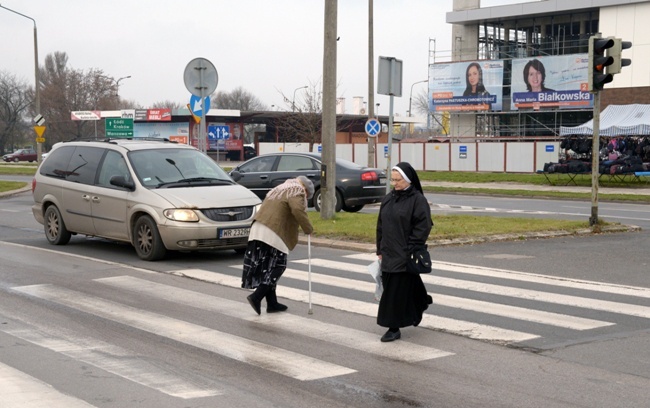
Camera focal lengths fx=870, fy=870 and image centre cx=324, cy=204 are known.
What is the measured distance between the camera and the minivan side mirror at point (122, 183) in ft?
43.4

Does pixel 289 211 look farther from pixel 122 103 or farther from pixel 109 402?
pixel 122 103

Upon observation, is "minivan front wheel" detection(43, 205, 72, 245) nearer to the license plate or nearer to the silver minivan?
the silver minivan

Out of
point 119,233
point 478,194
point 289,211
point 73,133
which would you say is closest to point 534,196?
point 478,194

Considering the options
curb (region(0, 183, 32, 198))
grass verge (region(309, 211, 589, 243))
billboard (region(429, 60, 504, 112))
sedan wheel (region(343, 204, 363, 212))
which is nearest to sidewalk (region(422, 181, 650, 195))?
sedan wheel (region(343, 204, 363, 212))

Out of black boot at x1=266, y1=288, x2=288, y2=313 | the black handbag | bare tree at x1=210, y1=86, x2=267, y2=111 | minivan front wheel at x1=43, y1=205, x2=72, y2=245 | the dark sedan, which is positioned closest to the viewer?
the black handbag

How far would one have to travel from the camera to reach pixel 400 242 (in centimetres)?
781

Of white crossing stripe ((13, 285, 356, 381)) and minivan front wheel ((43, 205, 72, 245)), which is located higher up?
minivan front wheel ((43, 205, 72, 245))

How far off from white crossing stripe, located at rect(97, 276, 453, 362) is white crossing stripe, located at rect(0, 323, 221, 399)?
1.72 meters

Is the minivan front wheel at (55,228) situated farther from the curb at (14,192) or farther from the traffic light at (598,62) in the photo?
the curb at (14,192)

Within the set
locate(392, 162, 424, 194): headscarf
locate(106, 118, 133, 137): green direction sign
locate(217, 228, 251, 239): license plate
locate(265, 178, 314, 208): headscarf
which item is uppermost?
locate(106, 118, 133, 137): green direction sign

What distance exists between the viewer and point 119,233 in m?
13.5

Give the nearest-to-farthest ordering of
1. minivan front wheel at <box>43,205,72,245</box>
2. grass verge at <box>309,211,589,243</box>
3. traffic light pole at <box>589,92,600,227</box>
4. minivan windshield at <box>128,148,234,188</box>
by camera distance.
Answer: minivan windshield at <box>128,148,234,188</box> → minivan front wheel at <box>43,205,72,245</box> → grass verge at <box>309,211,589,243</box> → traffic light pole at <box>589,92,600,227</box>

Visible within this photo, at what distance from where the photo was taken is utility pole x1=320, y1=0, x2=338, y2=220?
55.6 feet

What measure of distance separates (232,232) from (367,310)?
3.97 metres
